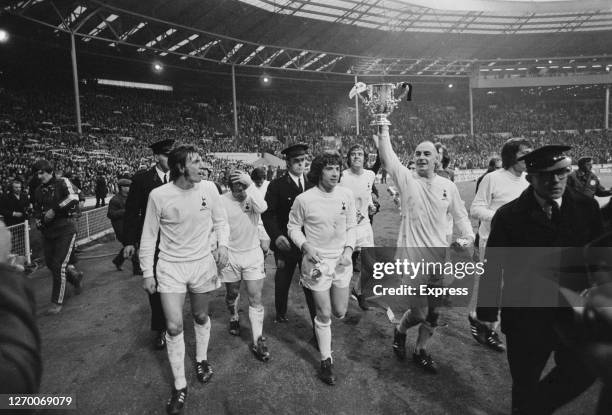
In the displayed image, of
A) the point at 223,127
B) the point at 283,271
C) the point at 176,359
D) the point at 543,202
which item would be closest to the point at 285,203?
the point at 283,271

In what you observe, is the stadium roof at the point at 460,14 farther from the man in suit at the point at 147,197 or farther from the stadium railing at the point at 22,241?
the man in suit at the point at 147,197

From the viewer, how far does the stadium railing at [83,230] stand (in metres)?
7.29

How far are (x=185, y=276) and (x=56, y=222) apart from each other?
3239mm

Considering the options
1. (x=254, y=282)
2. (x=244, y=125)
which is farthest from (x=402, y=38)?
(x=254, y=282)

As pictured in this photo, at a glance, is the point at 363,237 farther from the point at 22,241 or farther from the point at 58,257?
the point at 22,241

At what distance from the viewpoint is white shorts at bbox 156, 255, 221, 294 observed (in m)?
3.12

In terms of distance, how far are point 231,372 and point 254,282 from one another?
87cm

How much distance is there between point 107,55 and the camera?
2808 centimetres

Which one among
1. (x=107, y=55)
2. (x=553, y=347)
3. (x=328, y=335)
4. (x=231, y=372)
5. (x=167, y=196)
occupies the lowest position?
(x=231, y=372)

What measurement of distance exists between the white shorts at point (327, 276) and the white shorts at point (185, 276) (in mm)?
815

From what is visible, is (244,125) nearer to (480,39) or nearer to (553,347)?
(480,39)

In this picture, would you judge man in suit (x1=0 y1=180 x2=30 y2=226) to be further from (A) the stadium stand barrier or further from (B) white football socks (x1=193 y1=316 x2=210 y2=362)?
(B) white football socks (x1=193 y1=316 x2=210 y2=362)

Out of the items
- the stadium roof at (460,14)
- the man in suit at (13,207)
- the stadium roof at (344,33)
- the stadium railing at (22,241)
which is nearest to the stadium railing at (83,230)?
the stadium railing at (22,241)

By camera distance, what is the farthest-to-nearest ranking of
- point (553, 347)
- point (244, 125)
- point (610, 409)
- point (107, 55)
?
point (244, 125)
point (107, 55)
point (553, 347)
point (610, 409)
